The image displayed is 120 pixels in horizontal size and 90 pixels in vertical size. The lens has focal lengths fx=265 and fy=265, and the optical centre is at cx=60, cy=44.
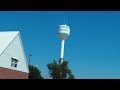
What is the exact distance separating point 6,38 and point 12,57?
2.46 meters

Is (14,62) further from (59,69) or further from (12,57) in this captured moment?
(59,69)

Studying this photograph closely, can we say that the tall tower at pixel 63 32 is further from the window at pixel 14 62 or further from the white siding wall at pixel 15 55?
the window at pixel 14 62

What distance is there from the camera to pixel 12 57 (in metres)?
24.6

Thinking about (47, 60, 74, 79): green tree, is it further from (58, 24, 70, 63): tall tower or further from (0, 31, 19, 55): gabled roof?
(58, 24, 70, 63): tall tower

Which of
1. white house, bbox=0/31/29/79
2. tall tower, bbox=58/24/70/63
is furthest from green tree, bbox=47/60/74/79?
tall tower, bbox=58/24/70/63

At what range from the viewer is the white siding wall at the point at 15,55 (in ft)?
75.6

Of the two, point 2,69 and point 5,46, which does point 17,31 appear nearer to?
point 5,46

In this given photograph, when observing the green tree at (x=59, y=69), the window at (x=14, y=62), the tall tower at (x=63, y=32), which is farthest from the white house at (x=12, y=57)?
the tall tower at (x=63, y=32)

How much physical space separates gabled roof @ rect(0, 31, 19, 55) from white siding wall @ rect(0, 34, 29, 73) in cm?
33

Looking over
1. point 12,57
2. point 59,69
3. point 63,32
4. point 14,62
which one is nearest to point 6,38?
point 12,57
